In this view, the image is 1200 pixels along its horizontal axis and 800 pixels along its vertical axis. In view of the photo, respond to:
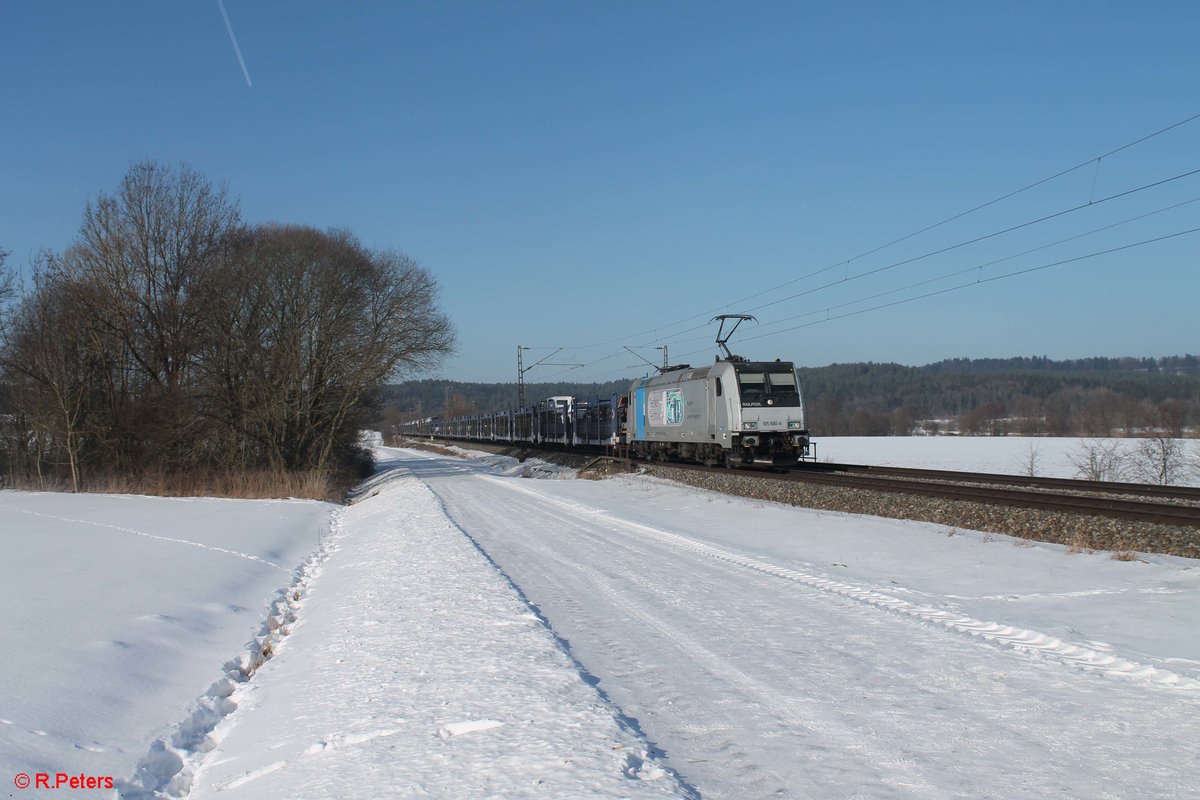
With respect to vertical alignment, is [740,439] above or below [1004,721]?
above

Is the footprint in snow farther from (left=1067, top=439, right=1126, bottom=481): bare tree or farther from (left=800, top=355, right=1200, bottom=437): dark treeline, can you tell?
(left=800, top=355, right=1200, bottom=437): dark treeline

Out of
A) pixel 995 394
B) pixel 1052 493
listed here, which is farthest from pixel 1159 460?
pixel 995 394

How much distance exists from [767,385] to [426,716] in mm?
21256

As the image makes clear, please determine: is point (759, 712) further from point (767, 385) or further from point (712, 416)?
point (712, 416)

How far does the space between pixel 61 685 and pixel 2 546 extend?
11311mm

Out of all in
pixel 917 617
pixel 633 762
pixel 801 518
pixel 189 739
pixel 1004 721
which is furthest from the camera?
pixel 801 518

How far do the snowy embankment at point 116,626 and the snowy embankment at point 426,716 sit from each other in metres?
0.63

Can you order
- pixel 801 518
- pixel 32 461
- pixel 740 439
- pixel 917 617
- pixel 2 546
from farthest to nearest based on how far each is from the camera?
pixel 32 461 → pixel 740 439 → pixel 801 518 → pixel 2 546 → pixel 917 617

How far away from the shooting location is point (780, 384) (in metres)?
25.8

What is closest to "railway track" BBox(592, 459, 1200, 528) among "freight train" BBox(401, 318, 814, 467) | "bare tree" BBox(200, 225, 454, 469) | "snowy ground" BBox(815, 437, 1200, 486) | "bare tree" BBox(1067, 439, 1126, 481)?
"freight train" BBox(401, 318, 814, 467)

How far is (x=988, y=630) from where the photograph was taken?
24.8ft

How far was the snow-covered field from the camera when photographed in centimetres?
465

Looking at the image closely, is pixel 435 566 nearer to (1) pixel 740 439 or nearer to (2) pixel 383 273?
(1) pixel 740 439

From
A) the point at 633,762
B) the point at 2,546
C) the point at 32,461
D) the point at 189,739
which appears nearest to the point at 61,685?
the point at 189,739
